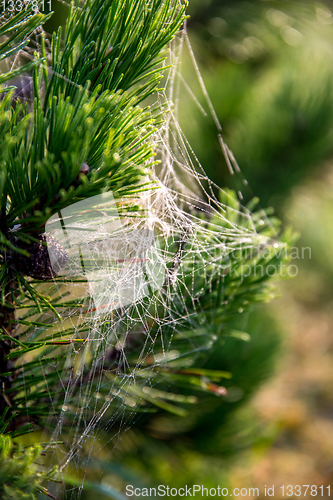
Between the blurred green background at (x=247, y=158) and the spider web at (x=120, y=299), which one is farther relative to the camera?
the blurred green background at (x=247, y=158)

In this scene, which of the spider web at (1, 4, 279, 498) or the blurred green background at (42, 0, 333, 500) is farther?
the blurred green background at (42, 0, 333, 500)

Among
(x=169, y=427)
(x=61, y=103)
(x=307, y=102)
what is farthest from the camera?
(x=307, y=102)

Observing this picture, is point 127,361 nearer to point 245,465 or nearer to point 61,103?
point 61,103

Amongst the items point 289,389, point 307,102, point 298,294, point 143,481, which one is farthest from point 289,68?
point 298,294
